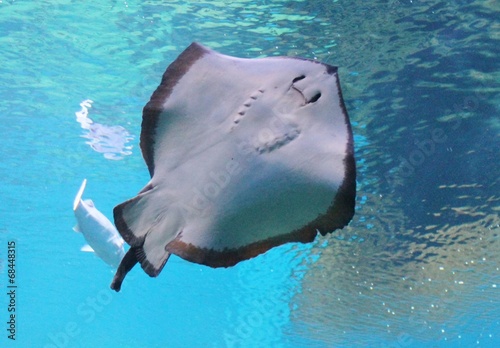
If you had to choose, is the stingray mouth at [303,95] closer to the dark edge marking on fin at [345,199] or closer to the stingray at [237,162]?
the stingray at [237,162]

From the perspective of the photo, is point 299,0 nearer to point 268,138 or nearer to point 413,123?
point 413,123

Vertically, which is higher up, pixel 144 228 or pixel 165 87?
pixel 165 87

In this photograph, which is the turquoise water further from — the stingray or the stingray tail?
the stingray tail

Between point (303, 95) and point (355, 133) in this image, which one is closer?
point (303, 95)

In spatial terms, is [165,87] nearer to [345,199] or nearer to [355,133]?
[345,199]

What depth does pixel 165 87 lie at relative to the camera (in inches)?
99.4

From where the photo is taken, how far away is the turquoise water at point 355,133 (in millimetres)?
7629

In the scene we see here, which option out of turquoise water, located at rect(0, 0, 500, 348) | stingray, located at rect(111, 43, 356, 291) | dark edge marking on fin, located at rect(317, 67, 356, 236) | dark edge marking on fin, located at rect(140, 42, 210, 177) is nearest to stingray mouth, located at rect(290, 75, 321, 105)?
stingray, located at rect(111, 43, 356, 291)

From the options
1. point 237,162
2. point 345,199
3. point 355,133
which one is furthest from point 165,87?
point 355,133

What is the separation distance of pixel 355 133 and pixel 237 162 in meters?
7.74

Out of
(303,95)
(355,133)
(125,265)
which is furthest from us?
(355,133)

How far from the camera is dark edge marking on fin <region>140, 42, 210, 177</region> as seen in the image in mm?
2520

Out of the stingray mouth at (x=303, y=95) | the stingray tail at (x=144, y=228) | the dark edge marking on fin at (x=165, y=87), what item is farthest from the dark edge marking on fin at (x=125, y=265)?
the stingray mouth at (x=303, y=95)

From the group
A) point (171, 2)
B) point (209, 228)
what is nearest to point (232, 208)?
point (209, 228)
